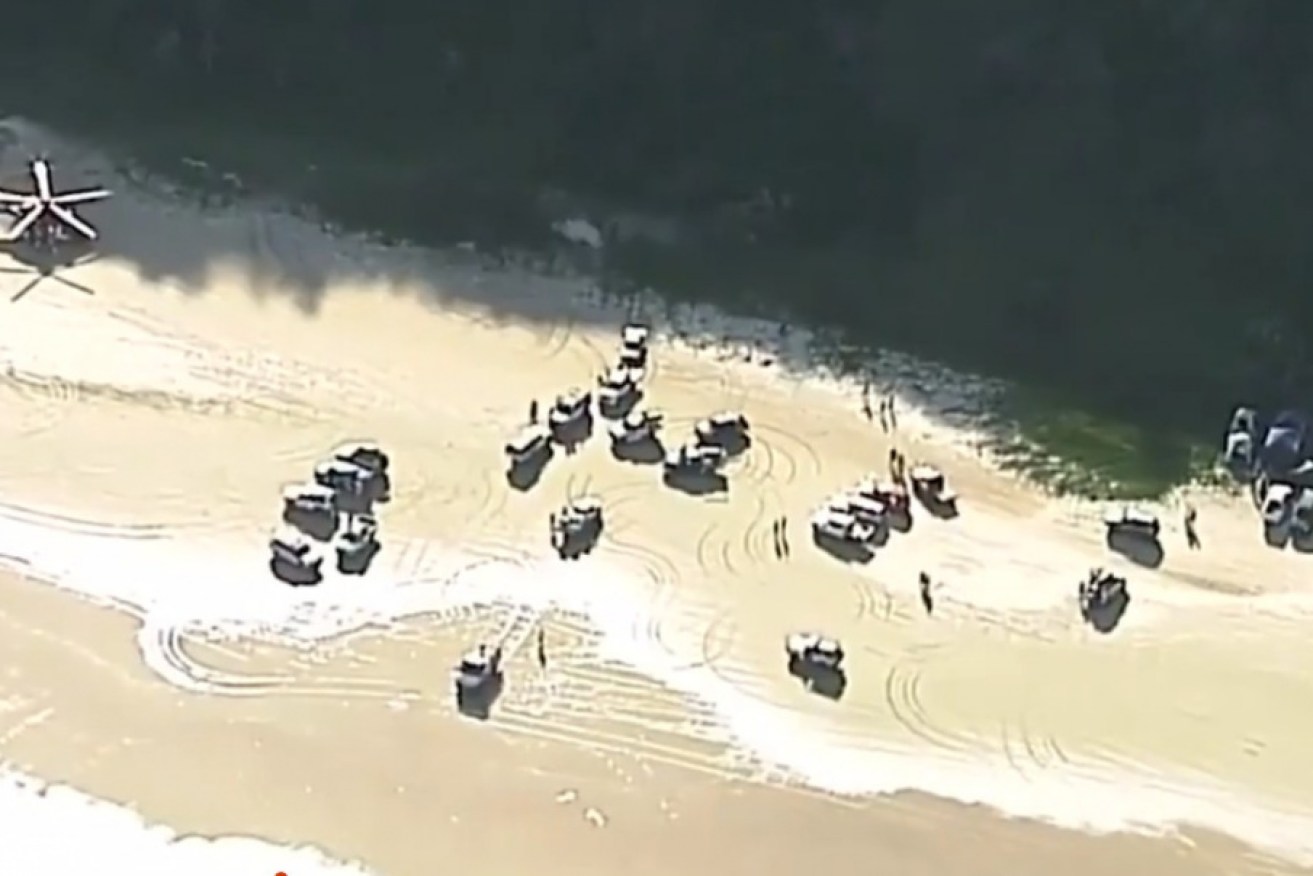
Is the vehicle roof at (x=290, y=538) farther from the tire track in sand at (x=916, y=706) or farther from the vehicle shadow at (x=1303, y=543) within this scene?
the vehicle shadow at (x=1303, y=543)

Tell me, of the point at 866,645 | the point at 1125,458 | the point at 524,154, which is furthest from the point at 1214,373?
the point at 524,154

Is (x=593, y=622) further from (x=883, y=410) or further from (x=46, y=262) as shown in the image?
(x=46, y=262)

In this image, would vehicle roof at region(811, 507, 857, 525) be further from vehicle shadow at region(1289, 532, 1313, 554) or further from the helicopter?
the helicopter

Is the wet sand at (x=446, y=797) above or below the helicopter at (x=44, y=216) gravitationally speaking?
below

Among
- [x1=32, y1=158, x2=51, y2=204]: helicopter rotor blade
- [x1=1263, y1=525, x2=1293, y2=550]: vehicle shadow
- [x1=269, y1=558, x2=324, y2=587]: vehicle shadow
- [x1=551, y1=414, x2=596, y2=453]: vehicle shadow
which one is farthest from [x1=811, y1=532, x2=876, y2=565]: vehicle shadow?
[x1=32, y1=158, x2=51, y2=204]: helicopter rotor blade

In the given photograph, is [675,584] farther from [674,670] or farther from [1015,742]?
[1015,742]

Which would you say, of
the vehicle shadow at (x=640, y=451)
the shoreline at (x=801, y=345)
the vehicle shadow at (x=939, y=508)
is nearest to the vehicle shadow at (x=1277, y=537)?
the shoreline at (x=801, y=345)

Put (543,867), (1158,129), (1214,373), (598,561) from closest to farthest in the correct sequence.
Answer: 1. (543,867)
2. (598,561)
3. (1214,373)
4. (1158,129)
